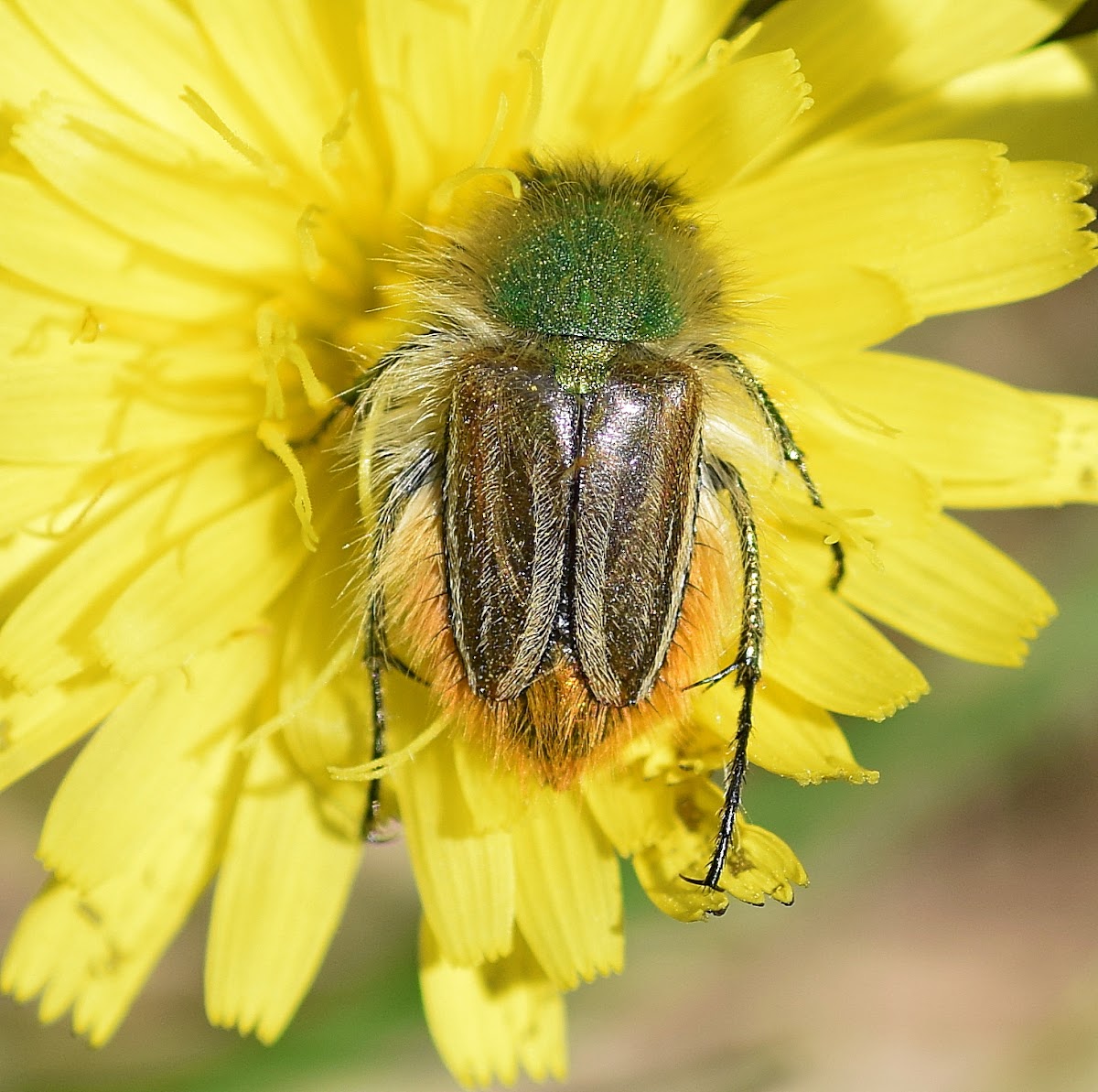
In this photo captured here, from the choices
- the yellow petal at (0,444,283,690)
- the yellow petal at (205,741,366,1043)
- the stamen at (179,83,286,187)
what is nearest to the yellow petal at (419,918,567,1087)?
the yellow petal at (205,741,366,1043)

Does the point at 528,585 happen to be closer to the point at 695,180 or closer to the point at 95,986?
the point at 695,180

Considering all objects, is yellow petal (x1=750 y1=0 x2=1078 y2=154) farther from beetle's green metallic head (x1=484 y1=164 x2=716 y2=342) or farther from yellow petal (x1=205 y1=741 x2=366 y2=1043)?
yellow petal (x1=205 y1=741 x2=366 y2=1043)

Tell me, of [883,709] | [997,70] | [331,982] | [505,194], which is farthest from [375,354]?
[331,982]

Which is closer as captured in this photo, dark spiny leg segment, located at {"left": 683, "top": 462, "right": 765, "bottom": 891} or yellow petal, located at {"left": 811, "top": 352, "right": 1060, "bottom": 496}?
dark spiny leg segment, located at {"left": 683, "top": 462, "right": 765, "bottom": 891}

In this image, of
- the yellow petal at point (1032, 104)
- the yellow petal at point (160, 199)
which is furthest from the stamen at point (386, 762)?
the yellow petal at point (1032, 104)

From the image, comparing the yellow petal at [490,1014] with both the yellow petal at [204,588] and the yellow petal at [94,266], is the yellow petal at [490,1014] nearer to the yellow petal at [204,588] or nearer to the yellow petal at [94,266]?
the yellow petal at [204,588]

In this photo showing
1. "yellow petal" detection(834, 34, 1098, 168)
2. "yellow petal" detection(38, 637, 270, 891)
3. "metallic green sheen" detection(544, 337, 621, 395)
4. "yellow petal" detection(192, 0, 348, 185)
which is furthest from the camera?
"yellow petal" detection(834, 34, 1098, 168)


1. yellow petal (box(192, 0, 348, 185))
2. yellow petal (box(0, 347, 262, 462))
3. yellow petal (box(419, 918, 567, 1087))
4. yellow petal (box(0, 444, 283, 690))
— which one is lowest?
yellow petal (box(419, 918, 567, 1087))
